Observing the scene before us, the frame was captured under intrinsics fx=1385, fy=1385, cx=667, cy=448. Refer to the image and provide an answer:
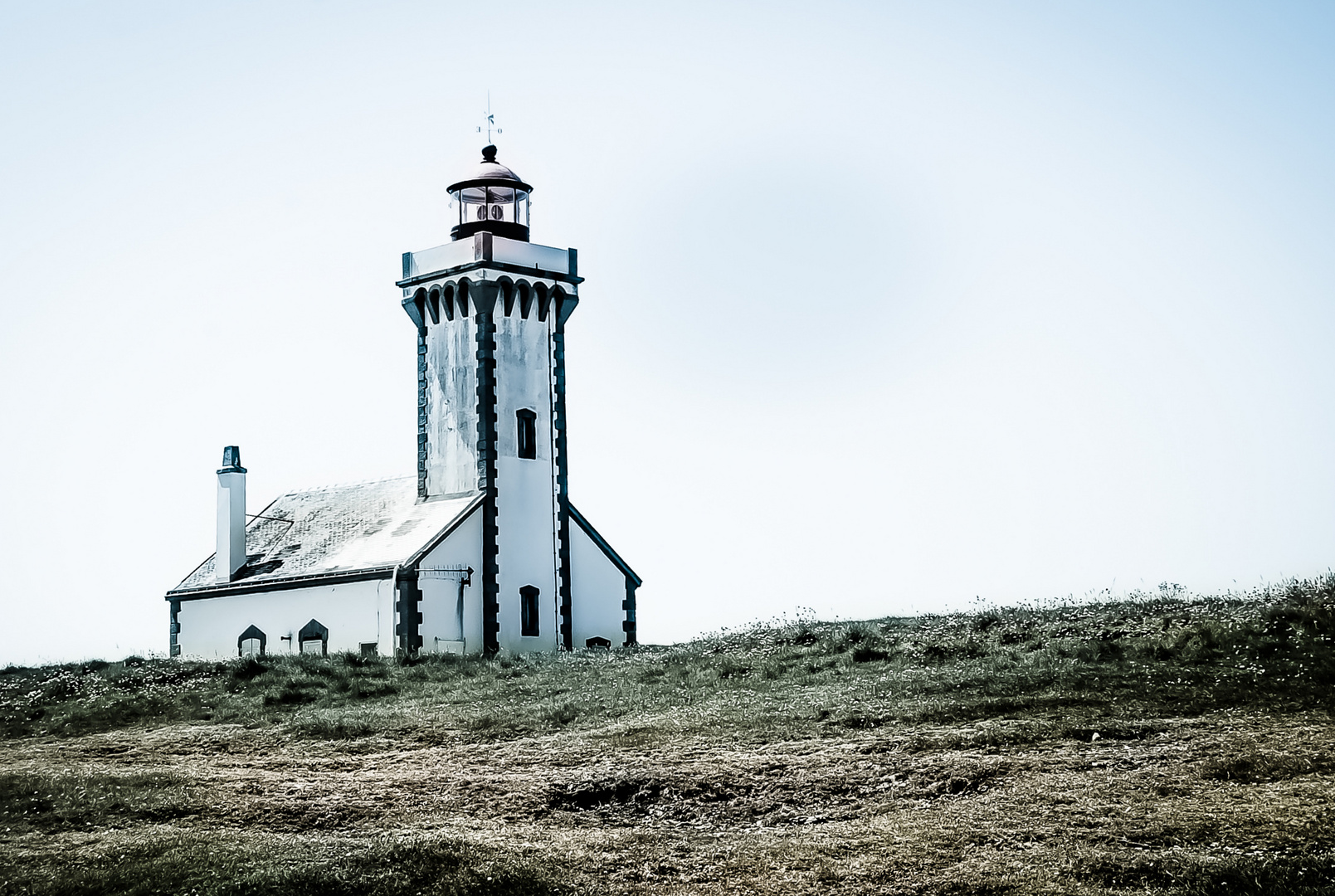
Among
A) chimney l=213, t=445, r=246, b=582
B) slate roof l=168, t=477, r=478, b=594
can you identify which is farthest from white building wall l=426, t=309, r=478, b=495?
chimney l=213, t=445, r=246, b=582

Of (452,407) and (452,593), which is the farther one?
(452,407)

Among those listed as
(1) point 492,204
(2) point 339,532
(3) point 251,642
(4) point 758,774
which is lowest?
(4) point 758,774

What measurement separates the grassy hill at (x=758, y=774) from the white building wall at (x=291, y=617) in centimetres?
857

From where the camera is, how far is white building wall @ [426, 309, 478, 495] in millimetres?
35750

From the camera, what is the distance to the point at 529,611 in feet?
116

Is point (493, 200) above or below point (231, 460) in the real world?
above

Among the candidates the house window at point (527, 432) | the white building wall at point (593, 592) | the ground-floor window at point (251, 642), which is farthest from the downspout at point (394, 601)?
the white building wall at point (593, 592)

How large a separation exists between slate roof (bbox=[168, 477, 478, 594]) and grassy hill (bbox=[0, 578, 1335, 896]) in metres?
9.99

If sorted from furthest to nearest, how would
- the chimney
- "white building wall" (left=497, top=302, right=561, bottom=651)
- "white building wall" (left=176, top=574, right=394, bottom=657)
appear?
the chimney < "white building wall" (left=497, top=302, right=561, bottom=651) < "white building wall" (left=176, top=574, right=394, bottom=657)

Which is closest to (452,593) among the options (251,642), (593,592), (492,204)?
(593,592)

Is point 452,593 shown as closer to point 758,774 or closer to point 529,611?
point 529,611

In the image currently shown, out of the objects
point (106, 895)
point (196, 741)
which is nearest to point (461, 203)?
point (196, 741)

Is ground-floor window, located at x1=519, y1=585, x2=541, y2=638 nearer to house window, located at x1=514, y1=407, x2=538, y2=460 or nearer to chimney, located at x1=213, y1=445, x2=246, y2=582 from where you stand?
house window, located at x1=514, y1=407, x2=538, y2=460

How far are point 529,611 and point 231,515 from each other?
28.8ft
